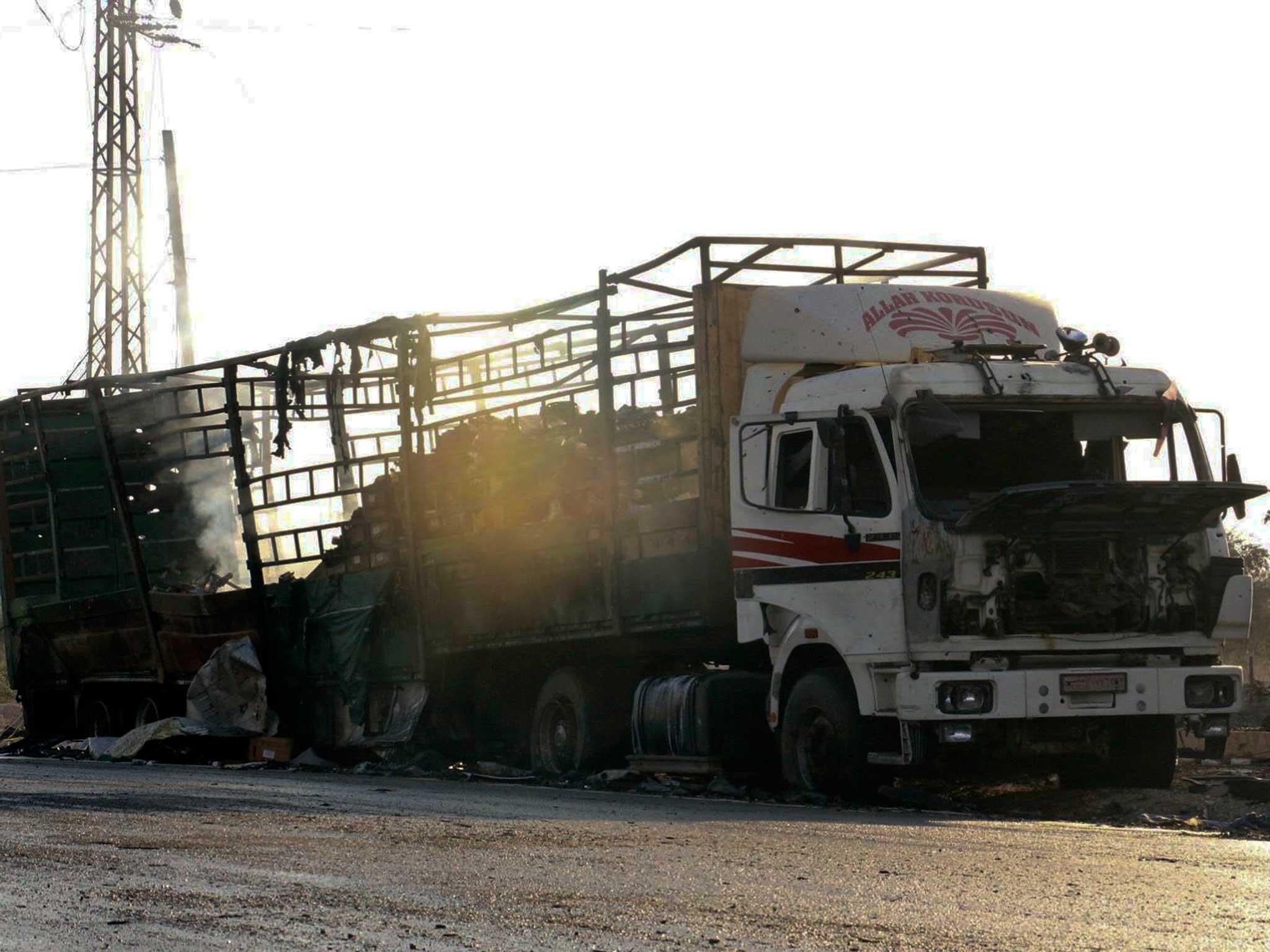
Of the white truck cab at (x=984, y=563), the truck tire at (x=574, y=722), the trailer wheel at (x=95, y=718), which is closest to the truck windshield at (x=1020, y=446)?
the white truck cab at (x=984, y=563)

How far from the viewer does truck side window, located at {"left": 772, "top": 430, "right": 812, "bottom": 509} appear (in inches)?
494

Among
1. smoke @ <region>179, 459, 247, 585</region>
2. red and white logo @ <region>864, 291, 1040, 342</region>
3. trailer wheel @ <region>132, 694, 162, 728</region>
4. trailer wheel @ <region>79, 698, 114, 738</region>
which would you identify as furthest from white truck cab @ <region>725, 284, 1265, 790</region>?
trailer wheel @ <region>79, 698, 114, 738</region>

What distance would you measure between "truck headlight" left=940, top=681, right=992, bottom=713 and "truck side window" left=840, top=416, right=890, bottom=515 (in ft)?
3.79

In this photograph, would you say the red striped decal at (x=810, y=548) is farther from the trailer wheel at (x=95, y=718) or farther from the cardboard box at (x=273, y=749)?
the trailer wheel at (x=95, y=718)

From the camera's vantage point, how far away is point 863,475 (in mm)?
12258

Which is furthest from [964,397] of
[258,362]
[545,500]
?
[258,362]

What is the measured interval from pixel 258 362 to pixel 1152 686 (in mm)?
10464

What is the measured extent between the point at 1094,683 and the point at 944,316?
3.11 metres

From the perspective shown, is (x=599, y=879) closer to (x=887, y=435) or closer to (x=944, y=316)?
(x=887, y=435)

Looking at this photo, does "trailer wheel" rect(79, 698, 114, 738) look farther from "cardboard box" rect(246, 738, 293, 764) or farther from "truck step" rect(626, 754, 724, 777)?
"truck step" rect(626, 754, 724, 777)

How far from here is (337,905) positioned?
6715mm

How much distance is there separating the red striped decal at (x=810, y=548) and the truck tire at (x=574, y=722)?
2673 mm

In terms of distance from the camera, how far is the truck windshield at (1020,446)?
11977 mm

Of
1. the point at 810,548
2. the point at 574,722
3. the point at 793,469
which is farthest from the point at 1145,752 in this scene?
the point at 574,722
